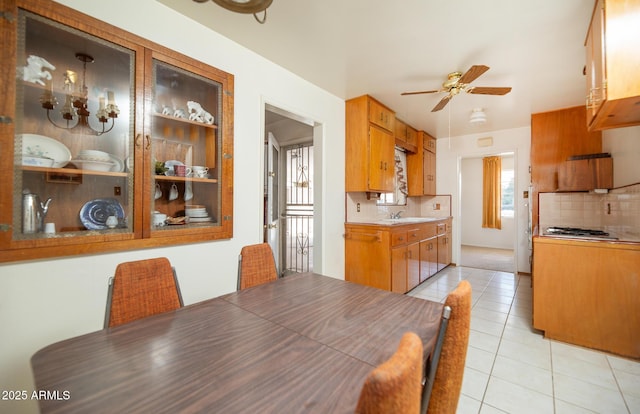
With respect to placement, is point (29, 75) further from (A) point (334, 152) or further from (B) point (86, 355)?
(A) point (334, 152)

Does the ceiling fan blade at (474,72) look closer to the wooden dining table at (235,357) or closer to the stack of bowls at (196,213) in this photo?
the wooden dining table at (235,357)

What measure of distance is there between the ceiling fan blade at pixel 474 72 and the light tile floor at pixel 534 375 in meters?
2.28

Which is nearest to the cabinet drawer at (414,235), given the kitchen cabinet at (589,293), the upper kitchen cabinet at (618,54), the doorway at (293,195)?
the kitchen cabinet at (589,293)

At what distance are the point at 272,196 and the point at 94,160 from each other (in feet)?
7.16

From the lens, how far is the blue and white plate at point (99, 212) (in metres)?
1.42

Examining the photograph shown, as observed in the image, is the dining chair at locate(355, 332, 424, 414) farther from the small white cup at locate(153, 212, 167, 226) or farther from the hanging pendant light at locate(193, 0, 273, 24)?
the small white cup at locate(153, 212, 167, 226)

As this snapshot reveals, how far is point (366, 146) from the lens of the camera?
3.10 meters

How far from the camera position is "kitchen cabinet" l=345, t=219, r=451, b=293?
2.91 metres

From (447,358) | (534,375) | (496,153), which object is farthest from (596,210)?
(447,358)

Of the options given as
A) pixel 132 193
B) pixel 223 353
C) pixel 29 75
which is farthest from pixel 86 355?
pixel 29 75

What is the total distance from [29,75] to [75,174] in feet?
1.60

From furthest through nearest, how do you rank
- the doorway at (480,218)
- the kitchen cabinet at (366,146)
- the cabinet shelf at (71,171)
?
the doorway at (480,218), the kitchen cabinet at (366,146), the cabinet shelf at (71,171)

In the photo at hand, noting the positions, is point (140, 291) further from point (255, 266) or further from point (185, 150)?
point (185, 150)

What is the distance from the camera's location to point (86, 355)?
79 centimetres
